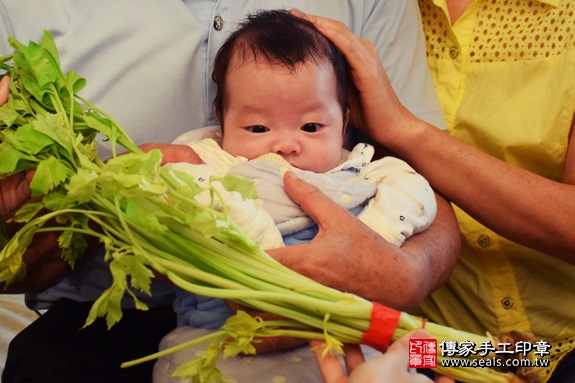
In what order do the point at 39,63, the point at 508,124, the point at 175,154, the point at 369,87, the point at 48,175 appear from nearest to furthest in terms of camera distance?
the point at 48,175, the point at 39,63, the point at 175,154, the point at 369,87, the point at 508,124

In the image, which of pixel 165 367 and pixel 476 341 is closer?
pixel 476 341

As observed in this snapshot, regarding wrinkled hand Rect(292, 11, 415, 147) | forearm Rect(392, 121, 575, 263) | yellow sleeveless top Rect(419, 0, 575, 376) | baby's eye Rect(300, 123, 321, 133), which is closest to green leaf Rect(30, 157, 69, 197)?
baby's eye Rect(300, 123, 321, 133)

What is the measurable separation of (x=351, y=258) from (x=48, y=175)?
54 centimetres

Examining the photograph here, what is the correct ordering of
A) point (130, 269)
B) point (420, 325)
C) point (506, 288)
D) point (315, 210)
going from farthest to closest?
1. point (506, 288)
2. point (315, 210)
3. point (420, 325)
4. point (130, 269)

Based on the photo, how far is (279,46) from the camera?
140cm

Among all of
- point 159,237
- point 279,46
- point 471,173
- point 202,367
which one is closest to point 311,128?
point 279,46

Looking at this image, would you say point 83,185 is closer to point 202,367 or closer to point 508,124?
point 202,367

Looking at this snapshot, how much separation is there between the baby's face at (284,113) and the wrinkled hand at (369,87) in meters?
0.09

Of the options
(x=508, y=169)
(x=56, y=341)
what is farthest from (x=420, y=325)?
(x=56, y=341)

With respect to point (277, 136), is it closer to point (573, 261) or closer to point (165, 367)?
point (165, 367)

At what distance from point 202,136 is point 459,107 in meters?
0.68

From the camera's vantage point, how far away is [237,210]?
120 cm

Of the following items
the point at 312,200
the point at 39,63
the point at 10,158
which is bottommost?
the point at 312,200

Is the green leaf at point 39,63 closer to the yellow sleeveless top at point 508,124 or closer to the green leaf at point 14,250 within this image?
the green leaf at point 14,250
